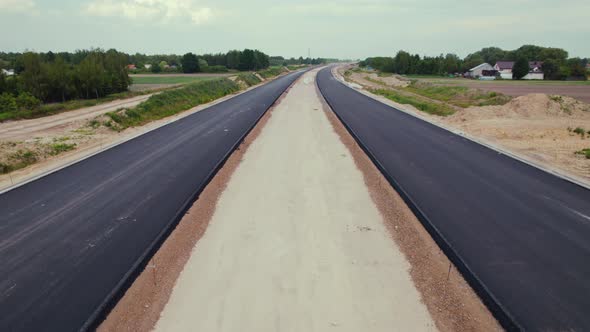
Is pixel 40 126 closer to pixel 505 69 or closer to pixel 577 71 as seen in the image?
pixel 577 71

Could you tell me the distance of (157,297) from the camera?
6438 mm

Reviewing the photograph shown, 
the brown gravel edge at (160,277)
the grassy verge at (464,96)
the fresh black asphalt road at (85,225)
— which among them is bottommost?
the brown gravel edge at (160,277)

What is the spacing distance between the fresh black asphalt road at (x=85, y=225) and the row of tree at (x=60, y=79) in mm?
29484

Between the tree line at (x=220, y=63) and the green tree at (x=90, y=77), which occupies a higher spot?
the tree line at (x=220, y=63)

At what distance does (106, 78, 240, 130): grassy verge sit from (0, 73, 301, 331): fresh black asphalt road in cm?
748

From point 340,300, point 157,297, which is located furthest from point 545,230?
point 157,297

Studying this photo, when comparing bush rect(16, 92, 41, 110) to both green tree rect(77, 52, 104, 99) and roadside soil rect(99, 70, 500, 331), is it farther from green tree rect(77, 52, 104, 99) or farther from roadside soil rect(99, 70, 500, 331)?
roadside soil rect(99, 70, 500, 331)

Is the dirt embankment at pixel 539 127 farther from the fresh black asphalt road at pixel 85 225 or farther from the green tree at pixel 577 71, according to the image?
the green tree at pixel 577 71

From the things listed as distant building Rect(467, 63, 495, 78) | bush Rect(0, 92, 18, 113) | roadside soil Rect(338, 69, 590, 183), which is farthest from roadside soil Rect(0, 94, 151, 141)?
distant building Rect(467, 63, 495, 78)

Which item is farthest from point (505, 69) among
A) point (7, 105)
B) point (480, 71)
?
point (7, 105)

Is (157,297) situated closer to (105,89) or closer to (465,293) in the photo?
(465,293)

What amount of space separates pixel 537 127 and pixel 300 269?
2062 centimetres

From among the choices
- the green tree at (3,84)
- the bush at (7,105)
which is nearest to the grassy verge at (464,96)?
the bush at (7,105)

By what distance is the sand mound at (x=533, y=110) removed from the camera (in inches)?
931
